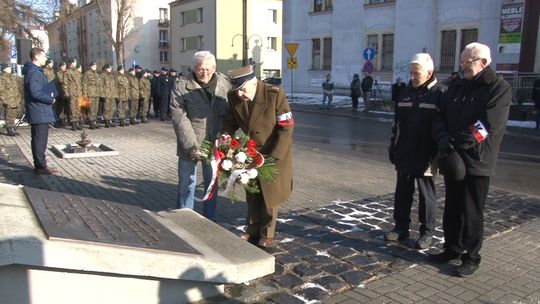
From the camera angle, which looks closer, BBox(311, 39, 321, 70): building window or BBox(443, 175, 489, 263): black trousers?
BBox(443, 175, 489, 263): black trousers

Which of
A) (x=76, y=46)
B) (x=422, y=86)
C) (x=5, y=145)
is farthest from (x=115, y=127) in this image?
(x=76, y=46)

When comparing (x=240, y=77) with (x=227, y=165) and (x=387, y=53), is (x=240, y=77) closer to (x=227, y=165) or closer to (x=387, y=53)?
(x=227, y=165)

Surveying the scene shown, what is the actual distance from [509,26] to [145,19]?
49.3 m

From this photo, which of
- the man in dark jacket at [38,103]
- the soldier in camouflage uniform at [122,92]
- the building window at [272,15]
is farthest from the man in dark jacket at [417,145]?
the building window at [272,15]

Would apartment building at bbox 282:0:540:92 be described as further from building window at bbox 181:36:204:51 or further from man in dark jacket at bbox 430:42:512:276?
building window at bbox 181:36:204:51

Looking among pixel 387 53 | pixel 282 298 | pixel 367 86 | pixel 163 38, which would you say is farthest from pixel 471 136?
pixel 163 38

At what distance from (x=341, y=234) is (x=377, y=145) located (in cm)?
829

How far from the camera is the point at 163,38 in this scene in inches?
2459

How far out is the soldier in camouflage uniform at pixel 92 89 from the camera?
48.6 feet

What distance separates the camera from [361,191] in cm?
782

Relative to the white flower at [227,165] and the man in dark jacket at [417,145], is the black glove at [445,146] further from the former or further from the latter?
the white flower at [227,165]

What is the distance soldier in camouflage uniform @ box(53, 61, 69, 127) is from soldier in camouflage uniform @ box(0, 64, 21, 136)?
3.74ft

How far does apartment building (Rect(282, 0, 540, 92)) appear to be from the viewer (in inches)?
844

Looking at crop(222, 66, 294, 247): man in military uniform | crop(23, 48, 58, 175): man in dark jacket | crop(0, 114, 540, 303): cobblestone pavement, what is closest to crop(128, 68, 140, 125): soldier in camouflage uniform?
crop(0, 114, 540, 303): cobblestone pavement
